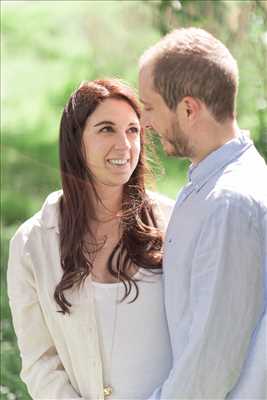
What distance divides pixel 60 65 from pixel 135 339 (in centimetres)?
519

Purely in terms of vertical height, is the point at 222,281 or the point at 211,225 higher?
the point at 211,225

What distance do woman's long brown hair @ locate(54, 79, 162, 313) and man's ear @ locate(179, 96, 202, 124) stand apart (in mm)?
553

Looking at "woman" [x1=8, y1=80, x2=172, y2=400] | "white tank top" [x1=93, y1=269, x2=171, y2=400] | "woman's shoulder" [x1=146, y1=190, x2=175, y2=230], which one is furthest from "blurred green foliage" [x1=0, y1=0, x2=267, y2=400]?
"white tank top" [x1=93, y1=269, x2=171, y2=400]

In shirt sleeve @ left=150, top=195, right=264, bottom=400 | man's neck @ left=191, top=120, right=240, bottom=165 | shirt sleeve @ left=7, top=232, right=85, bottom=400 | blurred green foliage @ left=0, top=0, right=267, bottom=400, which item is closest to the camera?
shirt sleeve @ left=150, top=195, right=264, bottom=400

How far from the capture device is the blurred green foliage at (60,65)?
199 inches

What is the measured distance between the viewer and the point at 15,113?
292 inches

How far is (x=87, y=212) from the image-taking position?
9.86 feet

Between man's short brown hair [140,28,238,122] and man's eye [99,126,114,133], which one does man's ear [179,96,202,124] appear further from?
man's eye [99,126,114,133]

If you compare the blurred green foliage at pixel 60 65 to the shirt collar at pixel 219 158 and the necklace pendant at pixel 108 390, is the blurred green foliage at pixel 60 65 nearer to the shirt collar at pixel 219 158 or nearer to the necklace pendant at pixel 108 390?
the necklace pendant at pixel 108 390

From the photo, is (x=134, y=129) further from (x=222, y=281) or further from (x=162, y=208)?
(x=222, y=281)

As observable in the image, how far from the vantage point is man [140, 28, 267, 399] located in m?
2.31

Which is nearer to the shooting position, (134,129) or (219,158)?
(219,158)

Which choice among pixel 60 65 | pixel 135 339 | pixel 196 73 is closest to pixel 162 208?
pixel 135 339

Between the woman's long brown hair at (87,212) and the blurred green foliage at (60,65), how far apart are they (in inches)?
64.0
